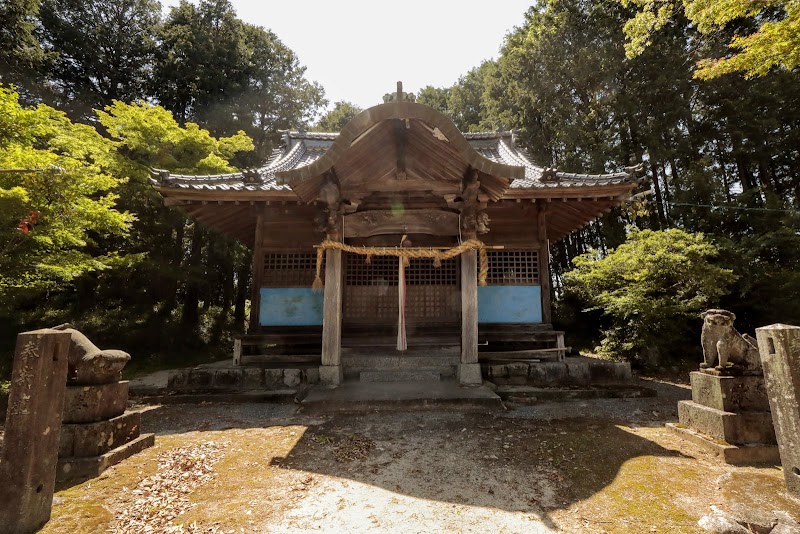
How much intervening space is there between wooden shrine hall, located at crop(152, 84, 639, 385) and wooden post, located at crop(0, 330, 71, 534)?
3.66m

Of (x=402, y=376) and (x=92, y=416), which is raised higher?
(x=92, y=416)

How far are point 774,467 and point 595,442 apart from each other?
5.41ft

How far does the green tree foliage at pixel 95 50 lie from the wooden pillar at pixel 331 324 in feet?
67.3

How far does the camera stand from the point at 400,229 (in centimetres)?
706

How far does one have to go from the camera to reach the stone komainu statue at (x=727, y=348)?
14.1 feet

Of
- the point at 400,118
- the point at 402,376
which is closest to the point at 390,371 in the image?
the point at 402,376

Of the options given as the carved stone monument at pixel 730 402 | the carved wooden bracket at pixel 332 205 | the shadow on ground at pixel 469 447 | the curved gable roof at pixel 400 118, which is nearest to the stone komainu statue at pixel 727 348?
the carved stone monument at pixel 730 402

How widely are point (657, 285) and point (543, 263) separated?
3.47 meters

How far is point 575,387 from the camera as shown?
7.41 m

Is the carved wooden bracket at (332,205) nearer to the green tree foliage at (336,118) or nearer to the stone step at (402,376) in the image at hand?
the stone step at (402,376)

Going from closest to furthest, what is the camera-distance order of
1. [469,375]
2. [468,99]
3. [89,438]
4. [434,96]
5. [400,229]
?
[89,438] < [469,375] < [400,229] < [468,99] < [434,96]

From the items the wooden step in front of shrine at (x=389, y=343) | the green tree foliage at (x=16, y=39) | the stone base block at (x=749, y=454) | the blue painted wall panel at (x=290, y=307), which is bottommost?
the stone base block at (x=749, y=454)

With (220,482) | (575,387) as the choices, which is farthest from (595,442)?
(220,482)

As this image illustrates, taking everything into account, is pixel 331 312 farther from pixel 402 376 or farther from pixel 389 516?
pixel 389 516
